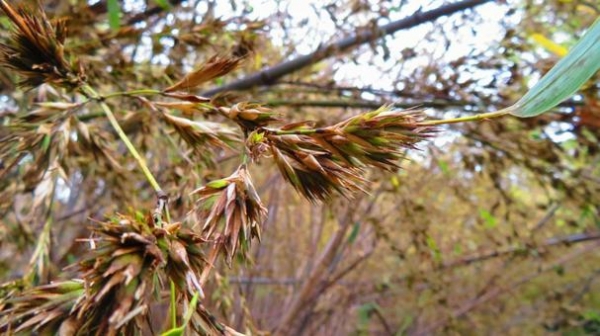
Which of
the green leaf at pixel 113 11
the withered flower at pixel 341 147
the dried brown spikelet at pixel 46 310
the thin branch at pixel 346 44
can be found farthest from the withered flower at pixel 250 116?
the thin branch at pixel 346 44

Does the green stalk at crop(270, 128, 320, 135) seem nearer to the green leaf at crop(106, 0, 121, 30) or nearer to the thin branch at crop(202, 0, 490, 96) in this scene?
the green leaf at crop(106, 0, 121, 30)

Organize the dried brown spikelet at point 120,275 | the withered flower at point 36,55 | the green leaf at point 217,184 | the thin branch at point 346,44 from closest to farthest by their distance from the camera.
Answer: the dried brown spikelet at point 120,275 → the green leaf at point 217,184 → the withered flower at point 36,55 → the thin branch at point 346,44

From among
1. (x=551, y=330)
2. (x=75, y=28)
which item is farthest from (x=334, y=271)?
(x=75, y=28)

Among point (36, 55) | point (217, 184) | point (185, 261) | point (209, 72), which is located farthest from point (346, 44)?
point (185, 261)

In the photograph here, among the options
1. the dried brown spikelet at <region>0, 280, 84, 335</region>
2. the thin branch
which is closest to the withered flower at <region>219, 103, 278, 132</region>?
the dried brown spikelet at <region>0, 280, 84, 335</region>

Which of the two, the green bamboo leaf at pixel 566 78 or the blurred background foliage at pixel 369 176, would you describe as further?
the blurred background foliage at pixel 369 176

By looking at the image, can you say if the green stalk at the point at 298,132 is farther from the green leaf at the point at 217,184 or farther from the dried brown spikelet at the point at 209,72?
the dried brown spikelet at the point at 209,72

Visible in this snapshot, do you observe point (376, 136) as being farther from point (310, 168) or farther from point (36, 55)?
point (36, 55)
